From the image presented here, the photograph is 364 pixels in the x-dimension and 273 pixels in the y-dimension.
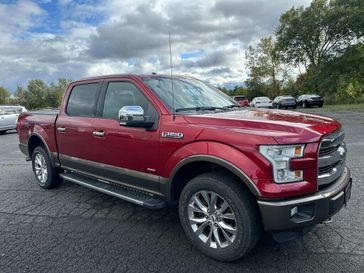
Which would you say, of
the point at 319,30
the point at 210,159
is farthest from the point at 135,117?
the point at 319,30

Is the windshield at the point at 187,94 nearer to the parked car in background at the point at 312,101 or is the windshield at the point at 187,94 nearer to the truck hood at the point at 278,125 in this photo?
the truck hood at the point at 278,125

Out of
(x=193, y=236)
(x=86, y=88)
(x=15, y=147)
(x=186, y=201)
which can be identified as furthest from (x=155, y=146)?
(x=15, y=147)

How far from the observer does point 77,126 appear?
15.8 ft

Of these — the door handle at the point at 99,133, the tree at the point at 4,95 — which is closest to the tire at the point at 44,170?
the door handle at the point at 99,133

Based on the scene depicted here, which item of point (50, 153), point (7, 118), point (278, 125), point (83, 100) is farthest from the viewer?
point (7, 118)

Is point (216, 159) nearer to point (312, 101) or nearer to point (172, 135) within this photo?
point (172, 135)

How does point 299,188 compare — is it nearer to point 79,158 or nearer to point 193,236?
point 193,236

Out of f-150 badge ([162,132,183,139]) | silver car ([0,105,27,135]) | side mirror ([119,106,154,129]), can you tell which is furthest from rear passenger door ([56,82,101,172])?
silver car ([0,105,27,135])

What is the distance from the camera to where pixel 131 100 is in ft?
13.6

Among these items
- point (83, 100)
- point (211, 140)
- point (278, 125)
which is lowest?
point (211, 140)

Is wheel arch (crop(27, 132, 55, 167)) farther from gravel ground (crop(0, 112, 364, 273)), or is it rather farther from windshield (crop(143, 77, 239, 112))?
windshield (crop(143, 77, 239, 112))

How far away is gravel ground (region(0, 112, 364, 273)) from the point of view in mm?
3186

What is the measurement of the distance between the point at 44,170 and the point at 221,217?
153 inches

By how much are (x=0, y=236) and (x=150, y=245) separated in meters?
1.89
